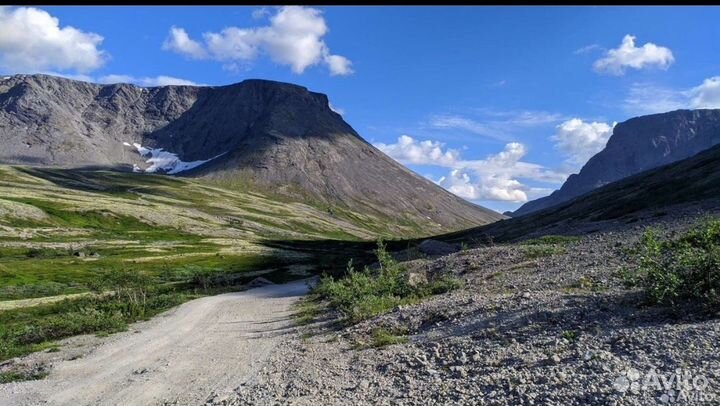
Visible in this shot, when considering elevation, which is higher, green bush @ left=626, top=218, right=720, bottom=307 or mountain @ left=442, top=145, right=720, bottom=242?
mountain @ left=442, top=145, right=720, bottom=242

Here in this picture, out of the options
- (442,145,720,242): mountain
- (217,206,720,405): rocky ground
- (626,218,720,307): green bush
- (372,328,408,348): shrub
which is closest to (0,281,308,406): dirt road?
(217,206,720,405): rocky ground

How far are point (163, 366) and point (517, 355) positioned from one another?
705 inches

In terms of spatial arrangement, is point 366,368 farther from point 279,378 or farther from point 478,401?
point 478,401

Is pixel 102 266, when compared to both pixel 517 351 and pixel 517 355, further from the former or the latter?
pixel 517 355

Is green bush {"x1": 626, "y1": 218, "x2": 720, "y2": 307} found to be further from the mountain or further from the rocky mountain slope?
the mountain

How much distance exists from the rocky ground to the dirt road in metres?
1.84

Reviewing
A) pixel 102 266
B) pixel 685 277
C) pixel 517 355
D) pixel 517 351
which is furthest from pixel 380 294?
pixel 102 266

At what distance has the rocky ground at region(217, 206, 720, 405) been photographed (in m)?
13.5

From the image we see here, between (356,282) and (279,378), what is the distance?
1974cm

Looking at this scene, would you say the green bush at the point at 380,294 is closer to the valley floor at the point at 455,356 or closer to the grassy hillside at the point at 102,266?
the valley floor at the point at 455,356

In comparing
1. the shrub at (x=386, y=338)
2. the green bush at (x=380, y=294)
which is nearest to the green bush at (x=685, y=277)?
the shrub at (x=386, y=338)

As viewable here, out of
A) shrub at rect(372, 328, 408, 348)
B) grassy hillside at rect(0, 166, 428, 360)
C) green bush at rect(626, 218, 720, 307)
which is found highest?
green bush at rect(626, 218, 720, 307)

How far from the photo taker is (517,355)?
1762 cm

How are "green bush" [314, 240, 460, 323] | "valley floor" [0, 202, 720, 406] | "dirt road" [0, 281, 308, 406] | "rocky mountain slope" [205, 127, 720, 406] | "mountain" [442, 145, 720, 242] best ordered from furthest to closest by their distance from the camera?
"mountain" [442, 145, 720, 242] → "green bush" [314, 240, 460, 323] → "dirt road" [0, 281, 308, 406] → "valley floor" [0, 202, 720, 406] → "rocky mountain slope" [205, 127, 720, 406]
